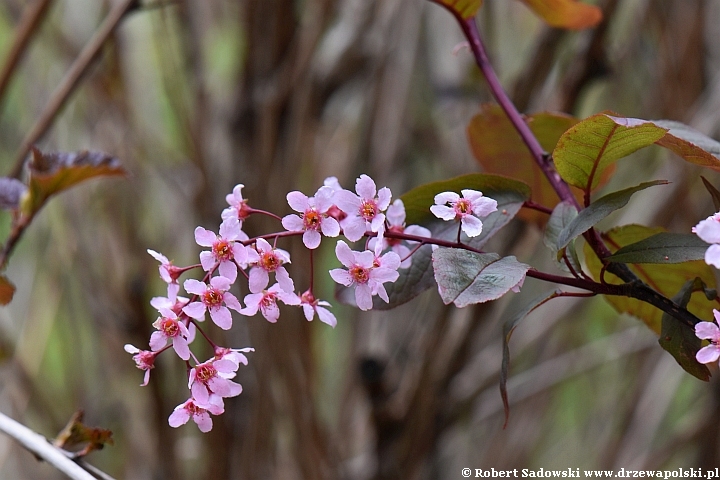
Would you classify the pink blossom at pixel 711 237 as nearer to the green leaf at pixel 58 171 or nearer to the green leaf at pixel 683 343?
the green leaf at pixel 683 343

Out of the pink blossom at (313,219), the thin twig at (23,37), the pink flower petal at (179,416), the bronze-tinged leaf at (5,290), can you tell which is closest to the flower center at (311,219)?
the pink blossom at (313,219)

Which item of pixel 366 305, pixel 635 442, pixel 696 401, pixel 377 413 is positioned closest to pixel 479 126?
pixel 366 305

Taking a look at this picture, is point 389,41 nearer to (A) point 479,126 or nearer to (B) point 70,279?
(A) point 479,126

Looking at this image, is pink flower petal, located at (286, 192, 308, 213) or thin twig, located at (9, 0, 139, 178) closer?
Answer: pink flower petal, located at (286, 192, 308, 213)

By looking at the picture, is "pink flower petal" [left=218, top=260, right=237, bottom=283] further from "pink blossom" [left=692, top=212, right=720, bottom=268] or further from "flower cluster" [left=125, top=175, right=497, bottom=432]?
"pink blossom" [left=692, top=212, right=720, bottom=268]

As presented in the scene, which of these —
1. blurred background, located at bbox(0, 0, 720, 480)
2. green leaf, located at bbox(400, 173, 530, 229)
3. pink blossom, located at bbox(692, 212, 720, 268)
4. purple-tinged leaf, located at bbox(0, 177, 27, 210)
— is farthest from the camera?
blurred background, located at bbox(0, 0, 720, 480)

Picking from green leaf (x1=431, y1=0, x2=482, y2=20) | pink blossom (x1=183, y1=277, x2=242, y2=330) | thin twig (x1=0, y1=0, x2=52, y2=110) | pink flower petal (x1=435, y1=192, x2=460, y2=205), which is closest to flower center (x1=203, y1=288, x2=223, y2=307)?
pink blossom (x1=183, y1=277, x2=242, y2=330)
